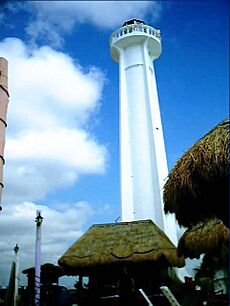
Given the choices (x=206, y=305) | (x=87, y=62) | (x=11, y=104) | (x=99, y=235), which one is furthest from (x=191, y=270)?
(x=87, y=62)

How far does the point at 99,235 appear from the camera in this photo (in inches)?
352

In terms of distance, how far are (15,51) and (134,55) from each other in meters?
14.0

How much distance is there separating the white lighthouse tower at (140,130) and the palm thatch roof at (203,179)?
9.55 meters

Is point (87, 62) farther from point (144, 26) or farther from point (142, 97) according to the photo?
point (144, 26)

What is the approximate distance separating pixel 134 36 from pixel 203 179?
15.1 m

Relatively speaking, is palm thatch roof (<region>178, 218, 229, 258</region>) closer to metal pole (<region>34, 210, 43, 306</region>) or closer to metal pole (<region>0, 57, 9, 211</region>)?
metal pole (<region>34, 210, 43, 306</region>)

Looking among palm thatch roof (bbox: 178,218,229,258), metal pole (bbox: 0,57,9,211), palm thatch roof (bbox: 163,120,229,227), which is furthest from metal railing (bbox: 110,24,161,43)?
palm thatch roof (bbox: 163,120,229,227)

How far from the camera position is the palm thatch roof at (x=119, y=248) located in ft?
25.5

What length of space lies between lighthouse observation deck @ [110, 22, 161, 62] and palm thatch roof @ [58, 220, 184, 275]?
11.9m

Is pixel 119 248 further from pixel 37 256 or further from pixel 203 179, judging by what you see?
pixel 203 179

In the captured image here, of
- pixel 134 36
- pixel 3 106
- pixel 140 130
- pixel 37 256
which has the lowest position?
pixel 37 256

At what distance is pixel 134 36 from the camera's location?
1884 centimetres

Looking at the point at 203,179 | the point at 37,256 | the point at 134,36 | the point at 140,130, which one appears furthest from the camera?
the point at 134,36

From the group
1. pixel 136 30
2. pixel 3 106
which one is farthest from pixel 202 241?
pixel 136 30
